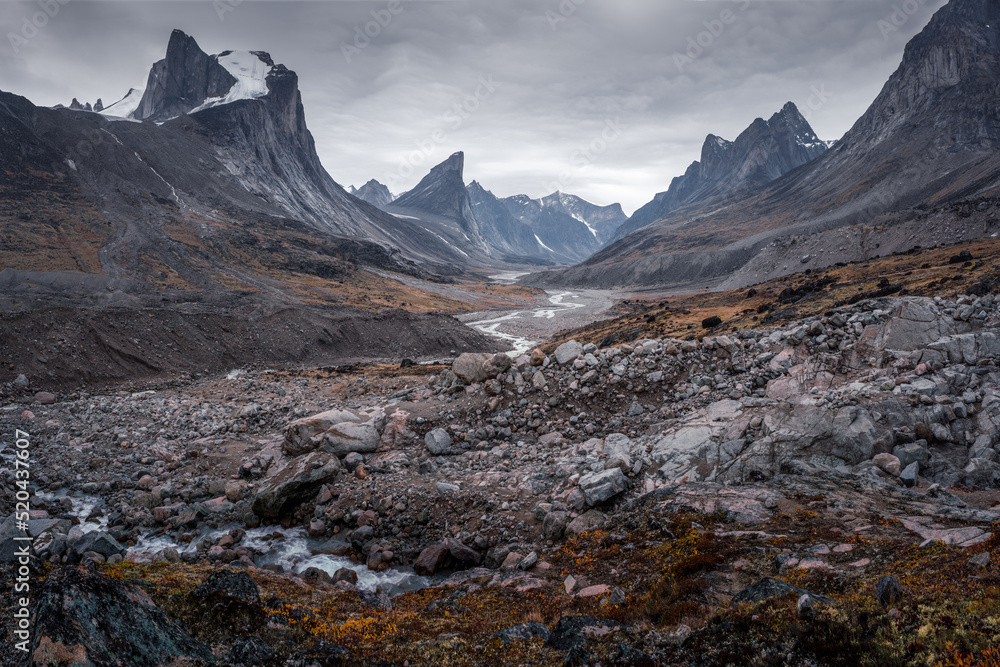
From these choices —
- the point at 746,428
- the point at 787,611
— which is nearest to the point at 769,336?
the point at 746,428

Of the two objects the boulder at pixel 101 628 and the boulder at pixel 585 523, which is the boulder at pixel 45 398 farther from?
the boulder at pixel 585 523

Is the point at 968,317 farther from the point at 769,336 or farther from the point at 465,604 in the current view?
the point at 465,604

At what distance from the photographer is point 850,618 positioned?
5637 mm

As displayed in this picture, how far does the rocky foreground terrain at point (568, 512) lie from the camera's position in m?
6.42

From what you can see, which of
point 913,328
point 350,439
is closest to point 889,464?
point 913,328

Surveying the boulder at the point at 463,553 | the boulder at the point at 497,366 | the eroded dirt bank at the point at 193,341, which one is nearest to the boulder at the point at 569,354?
the boulder at the point at 497,366

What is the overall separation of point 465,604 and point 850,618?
748 cm

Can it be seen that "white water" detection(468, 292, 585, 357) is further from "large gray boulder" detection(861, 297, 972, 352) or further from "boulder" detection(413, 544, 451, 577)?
"boulder" detection(413, 544, 451, 577)

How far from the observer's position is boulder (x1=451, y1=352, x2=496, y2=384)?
72.5 feet

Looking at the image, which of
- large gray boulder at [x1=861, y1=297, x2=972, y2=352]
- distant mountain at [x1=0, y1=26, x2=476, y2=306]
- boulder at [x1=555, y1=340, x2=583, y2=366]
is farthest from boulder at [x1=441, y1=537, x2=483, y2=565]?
distant mountain at [x1=0, y1=26, x2=476, y2=306]

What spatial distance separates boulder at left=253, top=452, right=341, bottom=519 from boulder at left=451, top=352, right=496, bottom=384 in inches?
288

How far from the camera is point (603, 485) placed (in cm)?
1417

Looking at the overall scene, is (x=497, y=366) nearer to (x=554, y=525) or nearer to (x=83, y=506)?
(x=554, y=525)

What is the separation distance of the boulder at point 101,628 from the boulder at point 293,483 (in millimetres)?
9594
